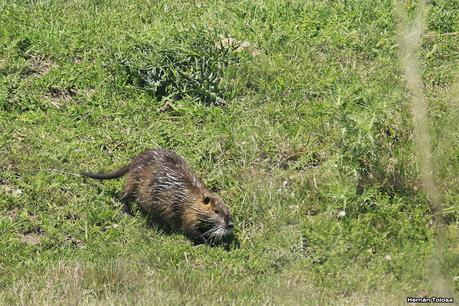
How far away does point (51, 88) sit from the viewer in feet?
30.1

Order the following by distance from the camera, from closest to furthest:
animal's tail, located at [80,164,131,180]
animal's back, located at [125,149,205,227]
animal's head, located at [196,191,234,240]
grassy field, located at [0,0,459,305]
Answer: grassy field, located at [0,0,459,305] → animal's head, located at [196,191,234,240] → animal's back, located at [125,149,205,227] → animal's tail, located at [80,164,131,180]

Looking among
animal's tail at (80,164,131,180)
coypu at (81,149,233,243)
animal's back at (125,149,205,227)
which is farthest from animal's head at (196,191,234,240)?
animal's tail at (80,164,131,180)

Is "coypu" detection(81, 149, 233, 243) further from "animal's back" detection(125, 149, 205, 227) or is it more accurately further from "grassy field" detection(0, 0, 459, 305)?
"grassy field" detection(0, 0, 459, 305)

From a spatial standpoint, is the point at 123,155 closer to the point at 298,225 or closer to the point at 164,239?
the point at 164,239

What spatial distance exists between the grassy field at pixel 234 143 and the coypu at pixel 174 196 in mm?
140

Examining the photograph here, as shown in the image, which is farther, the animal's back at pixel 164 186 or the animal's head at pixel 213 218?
the animal's back at pixel 164 186

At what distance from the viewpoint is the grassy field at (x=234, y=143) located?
6762 millimetres

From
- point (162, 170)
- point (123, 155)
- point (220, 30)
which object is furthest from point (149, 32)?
point (162, 170)

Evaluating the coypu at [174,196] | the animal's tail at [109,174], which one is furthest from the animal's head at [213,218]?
the animal's tail at [109,174]

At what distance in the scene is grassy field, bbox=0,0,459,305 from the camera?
266 inches

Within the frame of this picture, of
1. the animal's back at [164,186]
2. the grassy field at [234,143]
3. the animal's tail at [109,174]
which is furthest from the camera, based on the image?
the animal's tail at [109,174]

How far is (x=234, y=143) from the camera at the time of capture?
833 centimetres

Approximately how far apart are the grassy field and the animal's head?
Answer: 0.17m

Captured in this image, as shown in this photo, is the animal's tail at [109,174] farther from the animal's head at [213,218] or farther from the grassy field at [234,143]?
the animal's head at [213,218]
